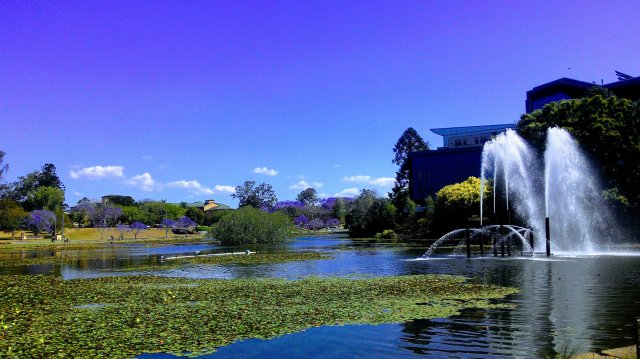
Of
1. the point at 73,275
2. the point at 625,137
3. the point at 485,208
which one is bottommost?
the point at 73,275

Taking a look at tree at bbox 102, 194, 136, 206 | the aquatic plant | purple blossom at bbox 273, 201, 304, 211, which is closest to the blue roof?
purple blossom at bbox 273, 201, 304, 211

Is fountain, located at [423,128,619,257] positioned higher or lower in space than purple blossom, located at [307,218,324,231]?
higher

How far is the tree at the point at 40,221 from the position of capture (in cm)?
11306

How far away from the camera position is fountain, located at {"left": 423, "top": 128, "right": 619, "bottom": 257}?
45.7 meters

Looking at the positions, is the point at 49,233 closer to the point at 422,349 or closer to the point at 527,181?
the point at 527,181

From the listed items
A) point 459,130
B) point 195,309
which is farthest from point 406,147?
point 195,309

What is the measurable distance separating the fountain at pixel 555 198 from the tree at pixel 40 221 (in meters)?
98.0

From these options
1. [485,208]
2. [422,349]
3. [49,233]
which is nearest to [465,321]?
[422,349]

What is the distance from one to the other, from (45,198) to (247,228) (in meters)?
86.1

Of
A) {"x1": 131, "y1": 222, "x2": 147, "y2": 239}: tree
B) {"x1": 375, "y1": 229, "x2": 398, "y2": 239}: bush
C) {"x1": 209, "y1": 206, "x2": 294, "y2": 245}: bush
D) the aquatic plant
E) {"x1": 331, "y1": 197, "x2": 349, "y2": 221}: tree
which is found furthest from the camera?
{"x1": 331, "y1": 197, "x2": 349, "y2": 221}: tree

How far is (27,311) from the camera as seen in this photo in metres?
17.6

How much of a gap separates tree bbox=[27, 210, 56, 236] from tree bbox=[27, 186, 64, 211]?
20.7 m

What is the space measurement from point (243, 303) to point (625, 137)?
49.6 meters

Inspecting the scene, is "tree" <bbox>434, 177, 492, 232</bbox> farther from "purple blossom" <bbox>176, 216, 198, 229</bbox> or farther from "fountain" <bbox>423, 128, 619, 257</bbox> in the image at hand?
"purple blossom" <bbox>176, 216, 198, 229</bbox>
